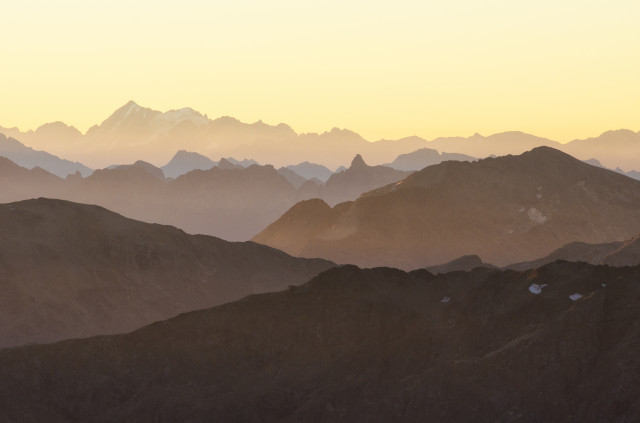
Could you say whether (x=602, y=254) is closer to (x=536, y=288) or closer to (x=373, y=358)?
(x=536, y=288)

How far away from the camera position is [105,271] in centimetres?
14812

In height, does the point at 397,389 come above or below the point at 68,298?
below

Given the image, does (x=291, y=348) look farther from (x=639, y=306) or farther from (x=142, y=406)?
(x=639, y=306)

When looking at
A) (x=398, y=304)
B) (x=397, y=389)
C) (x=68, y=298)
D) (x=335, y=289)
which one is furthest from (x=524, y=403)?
(x=68, y=298)

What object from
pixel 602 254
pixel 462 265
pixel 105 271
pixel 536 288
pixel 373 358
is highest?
pixel 105 271

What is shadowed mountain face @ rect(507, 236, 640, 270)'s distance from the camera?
135163 millimetres

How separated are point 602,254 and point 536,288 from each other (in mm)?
67248

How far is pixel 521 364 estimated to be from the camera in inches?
2950

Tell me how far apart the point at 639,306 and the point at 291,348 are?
109 ft

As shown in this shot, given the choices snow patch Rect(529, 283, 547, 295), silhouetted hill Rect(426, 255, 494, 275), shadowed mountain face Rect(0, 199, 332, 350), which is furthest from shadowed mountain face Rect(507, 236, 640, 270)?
snow patch Rect(529, 283, 547, 295)

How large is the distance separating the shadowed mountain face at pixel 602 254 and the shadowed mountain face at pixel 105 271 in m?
42.9

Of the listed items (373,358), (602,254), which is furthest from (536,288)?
(602,254)

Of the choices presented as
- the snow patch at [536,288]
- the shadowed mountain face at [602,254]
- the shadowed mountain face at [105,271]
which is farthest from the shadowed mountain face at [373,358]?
the shadowed mountain face at [602,254]

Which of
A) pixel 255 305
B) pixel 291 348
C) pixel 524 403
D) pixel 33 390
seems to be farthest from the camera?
pixel 255 305
